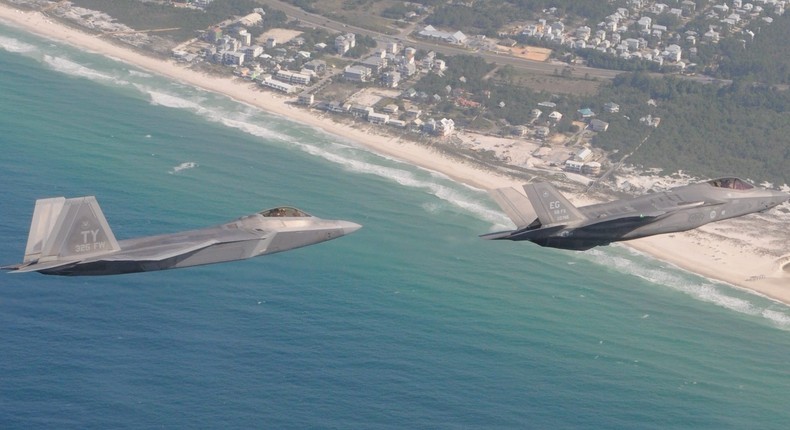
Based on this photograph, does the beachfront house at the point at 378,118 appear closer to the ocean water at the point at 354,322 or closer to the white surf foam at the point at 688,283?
the ocean water at the point at 354,322

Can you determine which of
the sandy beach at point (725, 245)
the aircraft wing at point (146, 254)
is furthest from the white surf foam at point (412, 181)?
the aircraft wing at point (146, 254)

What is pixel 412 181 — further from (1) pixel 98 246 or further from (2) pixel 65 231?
(2) pixel 65 231

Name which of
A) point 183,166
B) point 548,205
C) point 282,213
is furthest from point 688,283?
point 282,213

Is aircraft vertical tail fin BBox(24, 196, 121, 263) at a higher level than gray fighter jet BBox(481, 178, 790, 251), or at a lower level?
lower

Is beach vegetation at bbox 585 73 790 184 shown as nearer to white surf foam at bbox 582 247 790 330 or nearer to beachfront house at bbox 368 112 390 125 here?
white surf foam at bbox 582 247 790 330

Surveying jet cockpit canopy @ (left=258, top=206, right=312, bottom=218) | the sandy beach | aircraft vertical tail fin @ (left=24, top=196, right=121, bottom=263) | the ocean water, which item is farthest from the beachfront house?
aircraft vertical tail fin @ (left=24, top=196, right=121, bottom=263)

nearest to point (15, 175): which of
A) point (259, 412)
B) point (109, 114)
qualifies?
point (109, 114)
